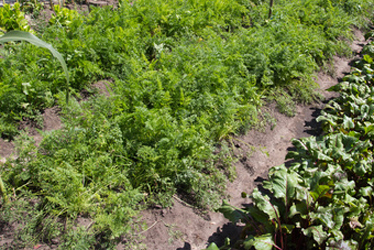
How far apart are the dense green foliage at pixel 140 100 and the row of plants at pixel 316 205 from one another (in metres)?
0.67

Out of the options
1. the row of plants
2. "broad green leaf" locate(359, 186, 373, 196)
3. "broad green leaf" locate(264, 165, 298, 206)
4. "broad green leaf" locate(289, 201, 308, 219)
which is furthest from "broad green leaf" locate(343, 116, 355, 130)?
"broad green leaf" locate(289, 201, 308, 219)

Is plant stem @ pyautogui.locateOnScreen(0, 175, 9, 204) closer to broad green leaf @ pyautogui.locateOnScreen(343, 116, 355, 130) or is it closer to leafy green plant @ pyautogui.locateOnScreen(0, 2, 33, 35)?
leafy green plant @ pyautogui.locateOnScreen(0, 2, 33, 35)

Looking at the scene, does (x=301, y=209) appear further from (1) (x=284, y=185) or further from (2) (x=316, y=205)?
(1) (x=284, y=185)

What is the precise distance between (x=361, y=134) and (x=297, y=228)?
1884 millimetres

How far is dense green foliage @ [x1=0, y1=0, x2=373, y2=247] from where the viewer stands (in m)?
3.13

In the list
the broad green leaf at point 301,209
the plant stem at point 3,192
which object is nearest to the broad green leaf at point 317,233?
the broad green leaf at point 301,209

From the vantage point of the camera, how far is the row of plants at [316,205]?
2.90m

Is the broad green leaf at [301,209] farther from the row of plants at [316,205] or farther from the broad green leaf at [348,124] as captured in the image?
the broad green leaf at [348,124]

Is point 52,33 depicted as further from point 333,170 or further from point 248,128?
point 333,170

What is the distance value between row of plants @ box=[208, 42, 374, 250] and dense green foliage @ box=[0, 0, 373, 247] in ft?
2.20

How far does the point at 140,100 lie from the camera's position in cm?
401

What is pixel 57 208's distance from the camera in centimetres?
307

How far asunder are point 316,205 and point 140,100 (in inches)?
86.2

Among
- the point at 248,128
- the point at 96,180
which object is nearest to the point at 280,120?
the point at 248,128
